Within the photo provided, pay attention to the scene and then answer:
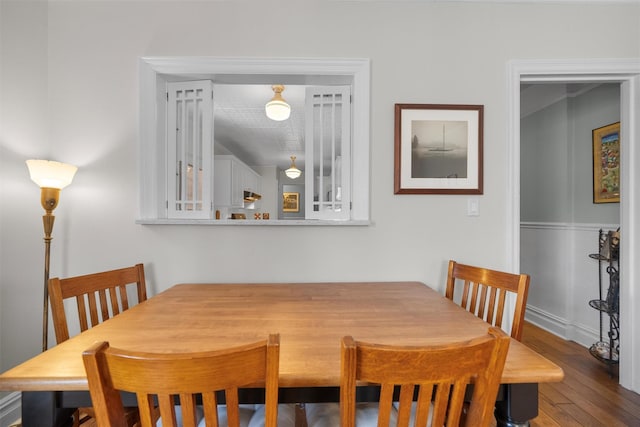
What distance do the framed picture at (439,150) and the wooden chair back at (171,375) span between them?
1.45 metres

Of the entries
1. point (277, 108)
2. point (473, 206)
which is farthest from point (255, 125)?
point (473, 206)

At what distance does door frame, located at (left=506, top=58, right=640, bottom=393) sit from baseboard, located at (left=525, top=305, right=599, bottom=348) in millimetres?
650

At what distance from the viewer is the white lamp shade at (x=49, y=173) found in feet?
5.01

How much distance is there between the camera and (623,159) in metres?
1.98

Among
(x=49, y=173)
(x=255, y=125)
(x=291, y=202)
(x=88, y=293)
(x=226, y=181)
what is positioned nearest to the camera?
(x=88, y=293)

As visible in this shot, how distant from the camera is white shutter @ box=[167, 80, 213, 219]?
6.24ft

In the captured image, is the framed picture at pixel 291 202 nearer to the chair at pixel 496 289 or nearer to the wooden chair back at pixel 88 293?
the wooden chair back at pixel 88 293

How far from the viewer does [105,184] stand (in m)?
1.82

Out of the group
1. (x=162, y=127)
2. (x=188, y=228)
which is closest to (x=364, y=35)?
(x=162, y=127)

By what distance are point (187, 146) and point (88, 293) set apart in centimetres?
106

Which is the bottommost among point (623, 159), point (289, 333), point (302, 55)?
point (289, 333)

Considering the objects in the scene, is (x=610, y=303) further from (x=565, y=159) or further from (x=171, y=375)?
(x=171, y=375)

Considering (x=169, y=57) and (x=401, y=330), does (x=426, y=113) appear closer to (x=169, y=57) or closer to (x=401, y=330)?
(x=401, y=330)

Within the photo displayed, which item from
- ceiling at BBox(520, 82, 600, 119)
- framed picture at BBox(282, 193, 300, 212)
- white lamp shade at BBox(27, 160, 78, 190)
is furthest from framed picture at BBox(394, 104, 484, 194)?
framed picture at BBox(282, 193, 300, 212)
